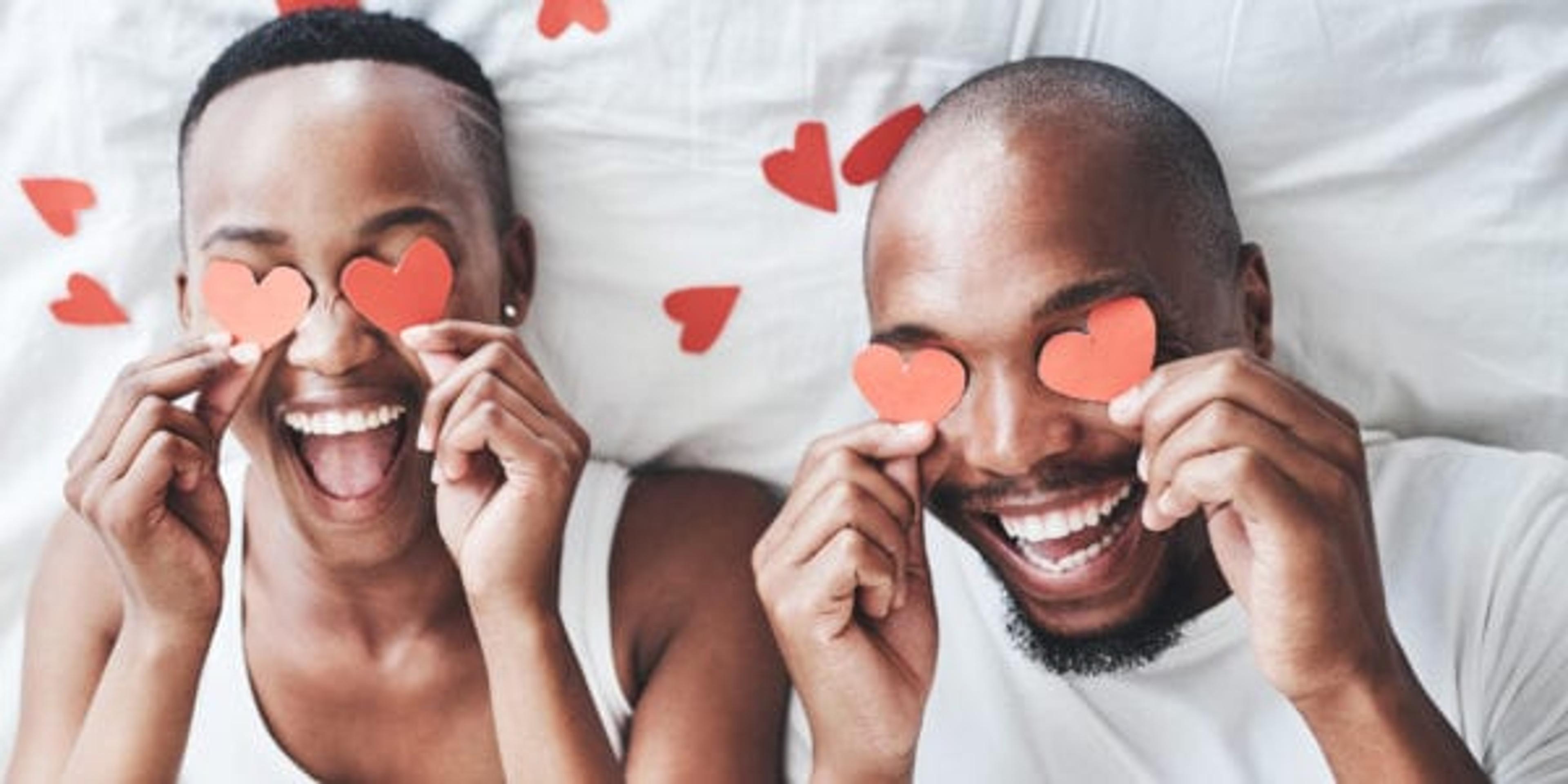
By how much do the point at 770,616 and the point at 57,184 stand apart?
832 millimetres

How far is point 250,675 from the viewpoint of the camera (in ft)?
5.16

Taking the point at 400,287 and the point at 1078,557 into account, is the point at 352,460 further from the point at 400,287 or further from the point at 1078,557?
the point at 1078,557

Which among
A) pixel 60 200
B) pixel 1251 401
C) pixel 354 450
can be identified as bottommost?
pixel 354 450

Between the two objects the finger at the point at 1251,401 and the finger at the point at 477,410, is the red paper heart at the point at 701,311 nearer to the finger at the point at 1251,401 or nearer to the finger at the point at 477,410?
the finger at the point at 477,410

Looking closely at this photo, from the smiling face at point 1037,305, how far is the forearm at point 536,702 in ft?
1.11

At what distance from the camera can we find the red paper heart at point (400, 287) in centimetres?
142

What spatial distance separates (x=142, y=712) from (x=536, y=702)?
0.33 meters

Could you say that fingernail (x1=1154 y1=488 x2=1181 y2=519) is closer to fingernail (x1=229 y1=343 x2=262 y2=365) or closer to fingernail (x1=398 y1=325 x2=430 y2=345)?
fingernail (x1=398 y1=325 x2=430 y2=345)

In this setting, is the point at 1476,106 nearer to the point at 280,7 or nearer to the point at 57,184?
the point at 280,7

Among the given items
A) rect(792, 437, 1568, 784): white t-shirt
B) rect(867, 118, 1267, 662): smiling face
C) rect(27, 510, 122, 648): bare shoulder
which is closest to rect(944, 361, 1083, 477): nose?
rect(867, 118, 1267, 662): smiling face

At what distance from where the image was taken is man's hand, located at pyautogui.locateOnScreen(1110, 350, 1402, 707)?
3.83ft

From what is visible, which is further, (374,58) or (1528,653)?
(374,58)

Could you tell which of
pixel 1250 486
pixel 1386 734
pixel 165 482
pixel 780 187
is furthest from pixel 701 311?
pixel 1386 734

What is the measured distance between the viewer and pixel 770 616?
4.33 feet
